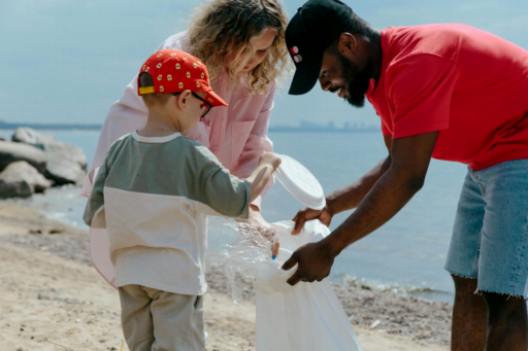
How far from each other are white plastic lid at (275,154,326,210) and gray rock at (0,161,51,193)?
13962mm

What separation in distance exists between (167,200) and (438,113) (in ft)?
3.40

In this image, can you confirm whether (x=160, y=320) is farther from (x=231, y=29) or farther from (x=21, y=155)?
(x=21, y=155)

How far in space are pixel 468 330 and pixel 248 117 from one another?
4.63 feet

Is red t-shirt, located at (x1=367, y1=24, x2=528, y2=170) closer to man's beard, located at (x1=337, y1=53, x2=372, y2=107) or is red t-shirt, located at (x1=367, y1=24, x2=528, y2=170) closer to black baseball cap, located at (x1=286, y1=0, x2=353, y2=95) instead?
man's beard, located at (x1=337, y1=53, x2=372, y2=107)

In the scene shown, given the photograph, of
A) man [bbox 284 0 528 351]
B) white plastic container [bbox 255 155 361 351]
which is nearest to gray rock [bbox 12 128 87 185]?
white plastic container [bbox 255 155 361 351]

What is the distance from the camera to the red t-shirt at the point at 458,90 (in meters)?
3.03

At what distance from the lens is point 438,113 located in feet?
9.93

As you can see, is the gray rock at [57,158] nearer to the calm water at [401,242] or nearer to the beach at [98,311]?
the calm water at [401,242]

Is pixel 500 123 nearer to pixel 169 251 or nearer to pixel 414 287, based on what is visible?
pixel 169 251

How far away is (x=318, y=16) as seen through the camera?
3.25 metres

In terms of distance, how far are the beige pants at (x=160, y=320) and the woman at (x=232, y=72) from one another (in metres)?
0.67

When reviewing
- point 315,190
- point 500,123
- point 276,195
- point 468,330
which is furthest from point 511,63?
point 276,195

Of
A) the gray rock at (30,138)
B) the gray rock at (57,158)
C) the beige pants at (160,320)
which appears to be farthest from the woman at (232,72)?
the gray rock at (30,138)

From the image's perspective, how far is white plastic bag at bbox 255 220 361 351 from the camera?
3.32m
